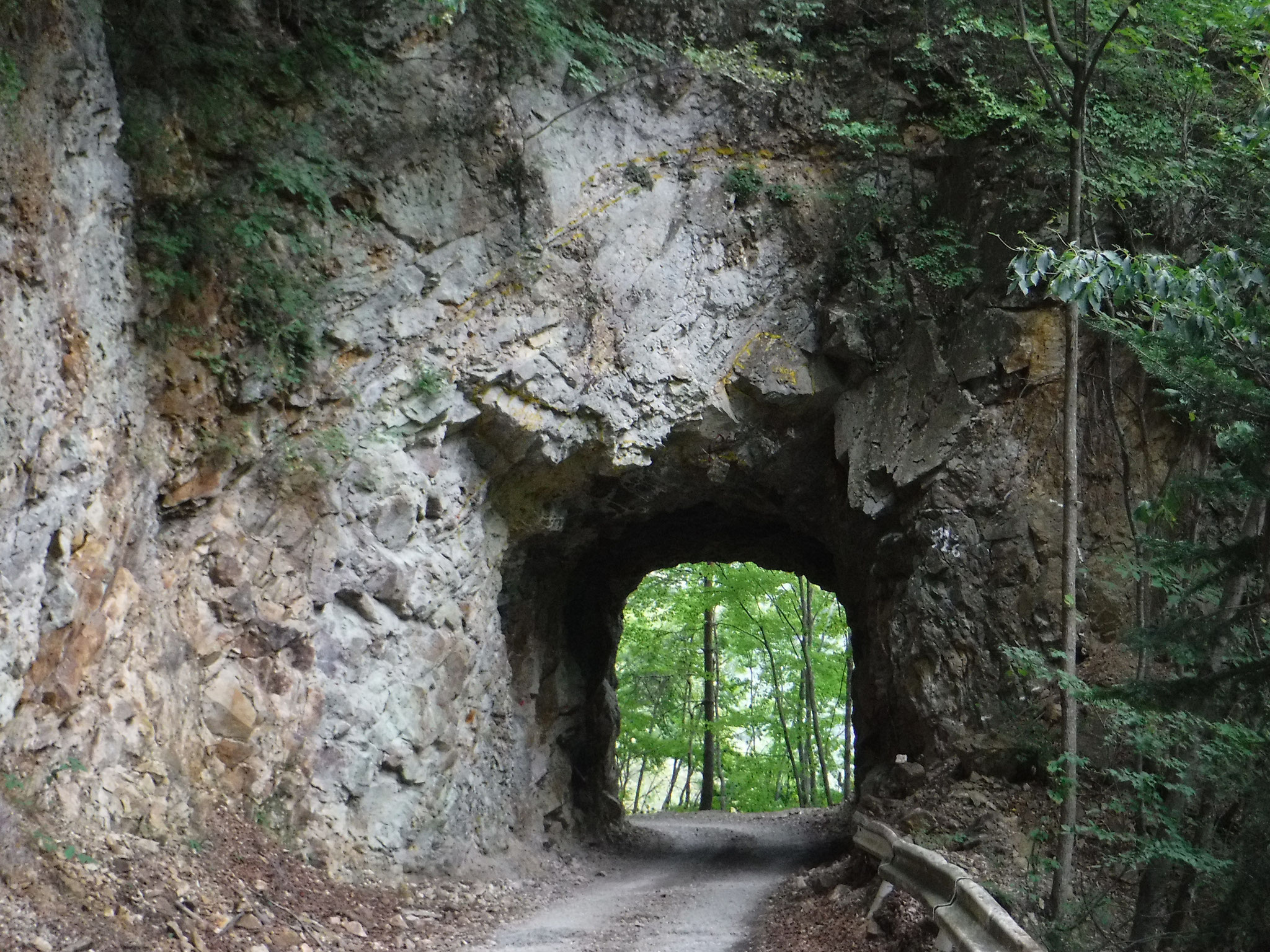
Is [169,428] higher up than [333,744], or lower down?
higher up

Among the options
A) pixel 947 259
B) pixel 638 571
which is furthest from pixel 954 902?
pixel 638 571

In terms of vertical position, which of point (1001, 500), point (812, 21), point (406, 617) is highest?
point (812, 21)

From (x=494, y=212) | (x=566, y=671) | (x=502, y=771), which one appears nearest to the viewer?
(x=494, y=212)

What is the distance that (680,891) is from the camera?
10.0 m

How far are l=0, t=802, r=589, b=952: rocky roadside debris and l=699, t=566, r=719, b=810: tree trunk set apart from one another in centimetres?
1285

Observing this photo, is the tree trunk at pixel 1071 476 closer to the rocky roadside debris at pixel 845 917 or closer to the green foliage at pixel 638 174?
the rocky roadside debris at pixel 845 917

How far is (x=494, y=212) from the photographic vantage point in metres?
10.2

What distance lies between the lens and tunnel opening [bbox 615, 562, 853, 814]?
70.9 ft

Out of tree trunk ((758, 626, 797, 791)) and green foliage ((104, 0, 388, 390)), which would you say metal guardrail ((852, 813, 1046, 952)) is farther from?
tree trunk ((758, 626, 797, 791))

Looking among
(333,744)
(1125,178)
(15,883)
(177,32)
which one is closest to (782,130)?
(1125,178)

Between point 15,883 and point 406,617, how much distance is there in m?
4.51

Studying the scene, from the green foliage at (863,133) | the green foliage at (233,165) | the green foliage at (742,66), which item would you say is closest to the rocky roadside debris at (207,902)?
the green foliage at (233,165)

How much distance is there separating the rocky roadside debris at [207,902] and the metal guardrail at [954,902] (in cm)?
322

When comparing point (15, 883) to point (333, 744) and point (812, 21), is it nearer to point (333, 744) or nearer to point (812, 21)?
point (333, 744)
